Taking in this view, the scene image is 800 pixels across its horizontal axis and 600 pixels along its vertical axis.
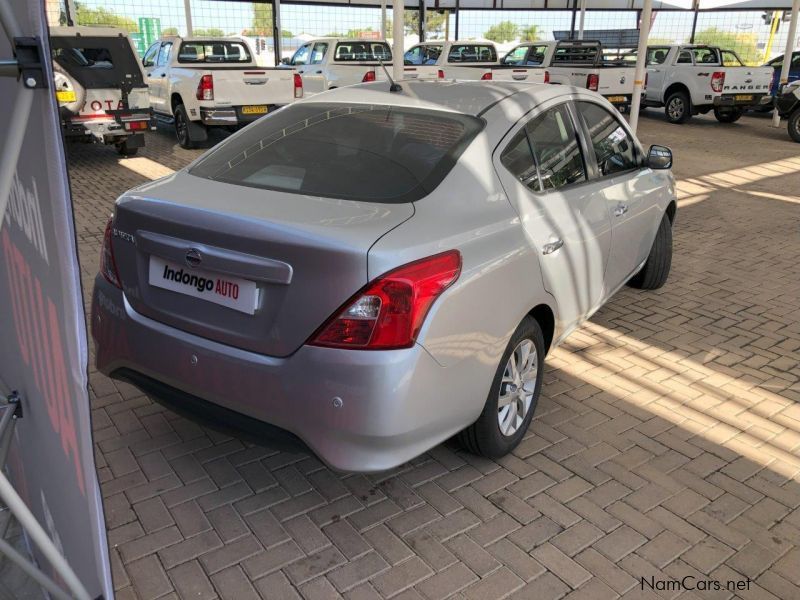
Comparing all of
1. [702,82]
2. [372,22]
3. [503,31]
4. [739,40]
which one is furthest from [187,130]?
[739,40]

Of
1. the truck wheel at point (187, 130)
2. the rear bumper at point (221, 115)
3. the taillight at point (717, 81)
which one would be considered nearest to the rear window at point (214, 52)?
the truck wheel at point (187, 130)

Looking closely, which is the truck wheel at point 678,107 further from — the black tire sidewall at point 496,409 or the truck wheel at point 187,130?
the black tire sidewall at point 496,409

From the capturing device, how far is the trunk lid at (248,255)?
2.39 metres

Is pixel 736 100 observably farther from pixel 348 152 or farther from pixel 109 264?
pixel 109 264

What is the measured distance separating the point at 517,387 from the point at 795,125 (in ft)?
45.1

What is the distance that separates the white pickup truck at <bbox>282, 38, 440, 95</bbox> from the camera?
14.7m

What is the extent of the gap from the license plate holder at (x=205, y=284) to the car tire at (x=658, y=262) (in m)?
3.64

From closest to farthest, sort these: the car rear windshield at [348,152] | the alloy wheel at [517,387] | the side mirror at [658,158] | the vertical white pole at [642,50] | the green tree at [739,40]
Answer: the car rear windshield at [348,152] < the alloy wheel at [517,387] < the side mirror at [658,158] < the vertical white pole at [642,50] < the green tree at [739,40]

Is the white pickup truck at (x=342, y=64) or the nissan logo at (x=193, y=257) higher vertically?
the white pickup truck at (x=342, y=64)

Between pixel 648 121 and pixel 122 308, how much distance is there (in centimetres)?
1693

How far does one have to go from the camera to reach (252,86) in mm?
11188

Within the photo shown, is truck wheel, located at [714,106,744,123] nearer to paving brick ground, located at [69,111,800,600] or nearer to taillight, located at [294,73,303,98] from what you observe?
taillight, located at [294,73,303,98]

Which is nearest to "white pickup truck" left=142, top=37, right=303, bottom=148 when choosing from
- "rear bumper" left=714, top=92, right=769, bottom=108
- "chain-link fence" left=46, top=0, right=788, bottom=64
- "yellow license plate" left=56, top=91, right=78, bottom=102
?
"yellow license plate" left=56, top=91, right=78, bottom=102

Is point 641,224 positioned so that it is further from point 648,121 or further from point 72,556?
point 648,121
